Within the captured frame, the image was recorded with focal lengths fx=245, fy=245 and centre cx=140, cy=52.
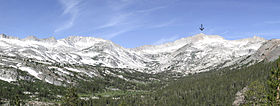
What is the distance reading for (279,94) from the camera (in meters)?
58.7

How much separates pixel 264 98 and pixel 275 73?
755 centimetres

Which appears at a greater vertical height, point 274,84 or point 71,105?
point 274,84

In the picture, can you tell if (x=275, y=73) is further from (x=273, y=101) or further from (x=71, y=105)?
(x=71, y=105)

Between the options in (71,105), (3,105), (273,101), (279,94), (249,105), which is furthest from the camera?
(3,105)

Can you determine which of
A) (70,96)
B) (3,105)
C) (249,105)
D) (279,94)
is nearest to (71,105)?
(70,96)

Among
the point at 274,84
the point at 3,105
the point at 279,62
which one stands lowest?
the point at 3,105

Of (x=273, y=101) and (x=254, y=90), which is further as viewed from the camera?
(x=254, y=90)

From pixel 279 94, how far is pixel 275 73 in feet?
16.6

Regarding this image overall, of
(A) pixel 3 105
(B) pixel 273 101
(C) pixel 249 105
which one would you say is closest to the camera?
(B) pixel 273 101

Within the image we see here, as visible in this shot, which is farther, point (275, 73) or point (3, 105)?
point (3, 105)

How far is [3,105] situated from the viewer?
19612 cm

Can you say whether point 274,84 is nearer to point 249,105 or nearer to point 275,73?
point 275,73

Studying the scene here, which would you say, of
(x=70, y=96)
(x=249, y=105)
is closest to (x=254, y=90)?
(x=249, y=105)

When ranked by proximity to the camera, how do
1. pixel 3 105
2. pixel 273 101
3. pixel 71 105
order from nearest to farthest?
pixel 273 101 → pixel 71 105 → pixel 3 105
